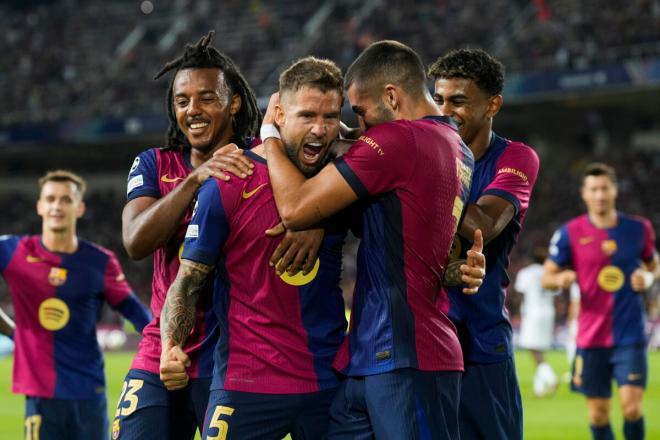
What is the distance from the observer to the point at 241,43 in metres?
32.2

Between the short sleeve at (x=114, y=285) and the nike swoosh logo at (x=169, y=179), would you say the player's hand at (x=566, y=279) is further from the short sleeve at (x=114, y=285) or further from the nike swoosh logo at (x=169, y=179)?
the nike swoosh logo at (x=169, y=179)

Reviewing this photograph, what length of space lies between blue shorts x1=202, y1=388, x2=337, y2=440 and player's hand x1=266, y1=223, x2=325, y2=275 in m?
0.47

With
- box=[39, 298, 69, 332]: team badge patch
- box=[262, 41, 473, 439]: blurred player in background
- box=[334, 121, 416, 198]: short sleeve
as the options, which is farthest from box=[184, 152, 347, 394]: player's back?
box=[39, 298, 69, 332]: team badge patch

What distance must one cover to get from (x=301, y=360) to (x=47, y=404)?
125 inches

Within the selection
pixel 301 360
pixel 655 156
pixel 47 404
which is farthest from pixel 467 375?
pixel 655 156

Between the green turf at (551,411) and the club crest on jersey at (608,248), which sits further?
the green turf at (551,411)

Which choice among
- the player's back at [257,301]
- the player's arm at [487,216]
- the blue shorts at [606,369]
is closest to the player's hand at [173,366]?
the player's back at [257,301]

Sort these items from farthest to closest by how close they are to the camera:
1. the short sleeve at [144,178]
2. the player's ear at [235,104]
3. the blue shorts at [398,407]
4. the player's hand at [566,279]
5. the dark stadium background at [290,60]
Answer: the dark stadium background at [290,60] < the player's hand at [566,279] < the player's ear at [235,104] < the short sleeve at [144,178] < the blue shorts at [398,407]

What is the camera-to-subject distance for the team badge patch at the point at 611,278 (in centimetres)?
922

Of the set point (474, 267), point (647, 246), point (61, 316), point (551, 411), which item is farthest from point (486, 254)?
point (551, 411)

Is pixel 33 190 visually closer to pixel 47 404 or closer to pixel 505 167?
pixel 47 404

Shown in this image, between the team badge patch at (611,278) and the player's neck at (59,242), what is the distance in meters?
4.90

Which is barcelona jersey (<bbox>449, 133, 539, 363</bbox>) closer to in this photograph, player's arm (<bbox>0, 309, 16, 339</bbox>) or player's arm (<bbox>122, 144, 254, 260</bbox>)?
player's arm (<bbox>122, 144, 254, 260</bbox>)

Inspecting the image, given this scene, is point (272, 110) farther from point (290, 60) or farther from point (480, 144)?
point (290, 60)
